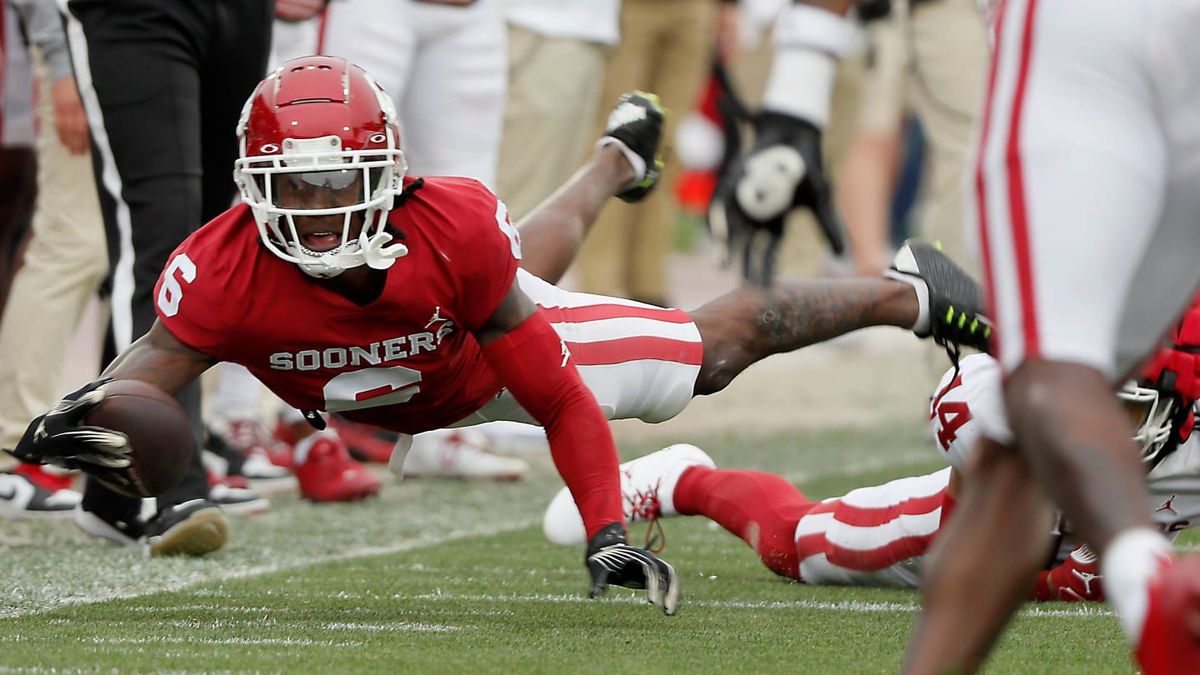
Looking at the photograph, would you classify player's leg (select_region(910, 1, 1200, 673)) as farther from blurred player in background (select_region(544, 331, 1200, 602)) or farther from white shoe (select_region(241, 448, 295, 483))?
white shoe (select_region(241, 448, 295, 483))

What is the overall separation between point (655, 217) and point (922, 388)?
139cm

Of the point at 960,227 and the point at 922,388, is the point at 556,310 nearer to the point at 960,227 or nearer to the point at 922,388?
the point at 960,227

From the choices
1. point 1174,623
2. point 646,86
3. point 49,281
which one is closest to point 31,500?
point 49,281

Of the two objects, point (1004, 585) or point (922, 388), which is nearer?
point (1004, 585)

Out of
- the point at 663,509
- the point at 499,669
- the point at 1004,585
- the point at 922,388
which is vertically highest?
the point at 1004,585

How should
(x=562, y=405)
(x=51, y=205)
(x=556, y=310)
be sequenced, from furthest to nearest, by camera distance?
(x=51, y=205) < (x=556, y=310) < (x=562, y=405)

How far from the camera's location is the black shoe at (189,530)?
3951 mm

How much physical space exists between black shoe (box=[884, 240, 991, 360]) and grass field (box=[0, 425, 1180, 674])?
65 cm

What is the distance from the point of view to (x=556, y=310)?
389cm

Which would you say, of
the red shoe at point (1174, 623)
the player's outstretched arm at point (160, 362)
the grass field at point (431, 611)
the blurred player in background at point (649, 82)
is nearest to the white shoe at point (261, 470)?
the grass field at point (431, 611)

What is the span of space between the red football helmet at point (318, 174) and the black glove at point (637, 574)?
66 centimetres

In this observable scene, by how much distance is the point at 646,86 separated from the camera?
24.4 feet

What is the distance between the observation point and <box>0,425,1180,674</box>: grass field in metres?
2.83

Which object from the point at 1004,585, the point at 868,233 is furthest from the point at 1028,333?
the point at 868,233
